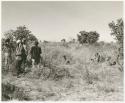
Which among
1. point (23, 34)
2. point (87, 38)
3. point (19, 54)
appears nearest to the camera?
point (19, 54)

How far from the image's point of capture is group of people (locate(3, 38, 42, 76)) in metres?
11.9

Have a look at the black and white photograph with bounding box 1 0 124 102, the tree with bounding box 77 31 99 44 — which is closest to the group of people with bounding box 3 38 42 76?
the black and white photograph with bounding box 1 0 124 102

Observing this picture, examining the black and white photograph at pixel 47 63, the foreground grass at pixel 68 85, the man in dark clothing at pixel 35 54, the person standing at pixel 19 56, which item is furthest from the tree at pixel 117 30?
the person standing at pixel 19 56

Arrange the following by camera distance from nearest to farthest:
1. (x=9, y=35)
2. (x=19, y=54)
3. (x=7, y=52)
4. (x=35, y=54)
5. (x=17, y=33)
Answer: (x=19, y=54)
(x=7, y=52)
(x=35, y=54)
(x=9, y=35)
(x=17, y=33)

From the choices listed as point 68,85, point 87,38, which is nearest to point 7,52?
point 68,85

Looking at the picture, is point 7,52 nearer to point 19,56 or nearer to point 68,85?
point 19,56

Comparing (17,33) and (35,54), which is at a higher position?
(17,33)

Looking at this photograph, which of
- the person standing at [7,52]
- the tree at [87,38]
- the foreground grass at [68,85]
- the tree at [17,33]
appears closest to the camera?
the foreground grass at [68,85]

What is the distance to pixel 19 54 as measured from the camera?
1191cm

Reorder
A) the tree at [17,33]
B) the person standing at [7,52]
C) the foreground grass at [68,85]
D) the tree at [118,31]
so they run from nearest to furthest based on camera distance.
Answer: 1. the foreground grass at [68,85]
2. the person standing at [7,52]
3. the tree at [118,31]
4. the tree at [17,33]

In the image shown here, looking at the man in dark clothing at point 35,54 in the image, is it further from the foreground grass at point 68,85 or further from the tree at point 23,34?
the tree at point 23,34

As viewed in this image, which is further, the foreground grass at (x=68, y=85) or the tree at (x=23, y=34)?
the tree at (x=23, y=34)

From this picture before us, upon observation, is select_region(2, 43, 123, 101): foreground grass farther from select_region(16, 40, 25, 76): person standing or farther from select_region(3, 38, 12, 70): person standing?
select_region(3, 38, 12, 70): person standing

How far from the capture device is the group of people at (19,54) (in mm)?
11881
